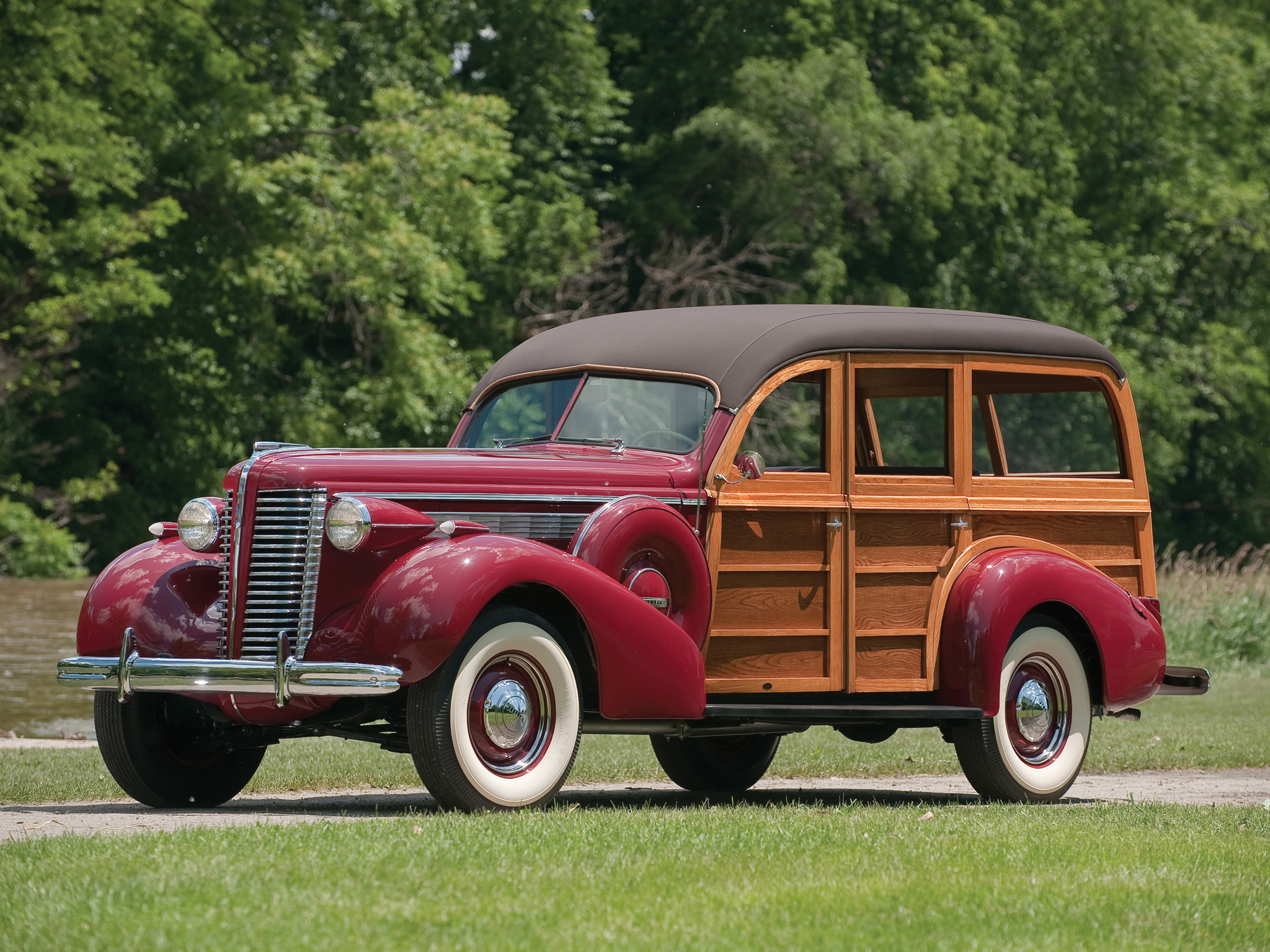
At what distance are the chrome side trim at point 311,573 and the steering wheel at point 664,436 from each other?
6.12 ft

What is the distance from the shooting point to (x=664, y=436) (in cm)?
930

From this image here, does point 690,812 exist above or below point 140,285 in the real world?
below

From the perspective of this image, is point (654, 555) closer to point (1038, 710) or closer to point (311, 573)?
point (311, 573)

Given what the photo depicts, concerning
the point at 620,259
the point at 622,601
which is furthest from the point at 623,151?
the point at 622,601

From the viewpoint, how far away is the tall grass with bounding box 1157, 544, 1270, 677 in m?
22.0

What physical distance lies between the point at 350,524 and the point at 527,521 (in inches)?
38.1

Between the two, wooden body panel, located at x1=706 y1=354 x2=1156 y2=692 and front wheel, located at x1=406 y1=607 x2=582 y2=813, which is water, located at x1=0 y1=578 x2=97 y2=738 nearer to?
wooden body panel, located at x1=706 y1=354 x2=1156 y2=692

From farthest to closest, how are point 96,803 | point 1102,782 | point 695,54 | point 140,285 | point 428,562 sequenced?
1. point 695,54
2. point 140,285
3. point 1102,782
4. point 96,803
5. point 428,562

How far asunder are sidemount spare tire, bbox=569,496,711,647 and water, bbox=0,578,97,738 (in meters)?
8.64

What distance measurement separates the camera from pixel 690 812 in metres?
8.27

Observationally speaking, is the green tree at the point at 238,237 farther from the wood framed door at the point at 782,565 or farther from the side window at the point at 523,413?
the wood framed door at the point at 782,565

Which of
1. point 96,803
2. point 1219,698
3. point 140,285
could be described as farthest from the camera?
point 140,285

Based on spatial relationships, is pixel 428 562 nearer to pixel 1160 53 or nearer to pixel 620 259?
pixel 620 259

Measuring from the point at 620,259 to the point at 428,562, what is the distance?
83.7ft
